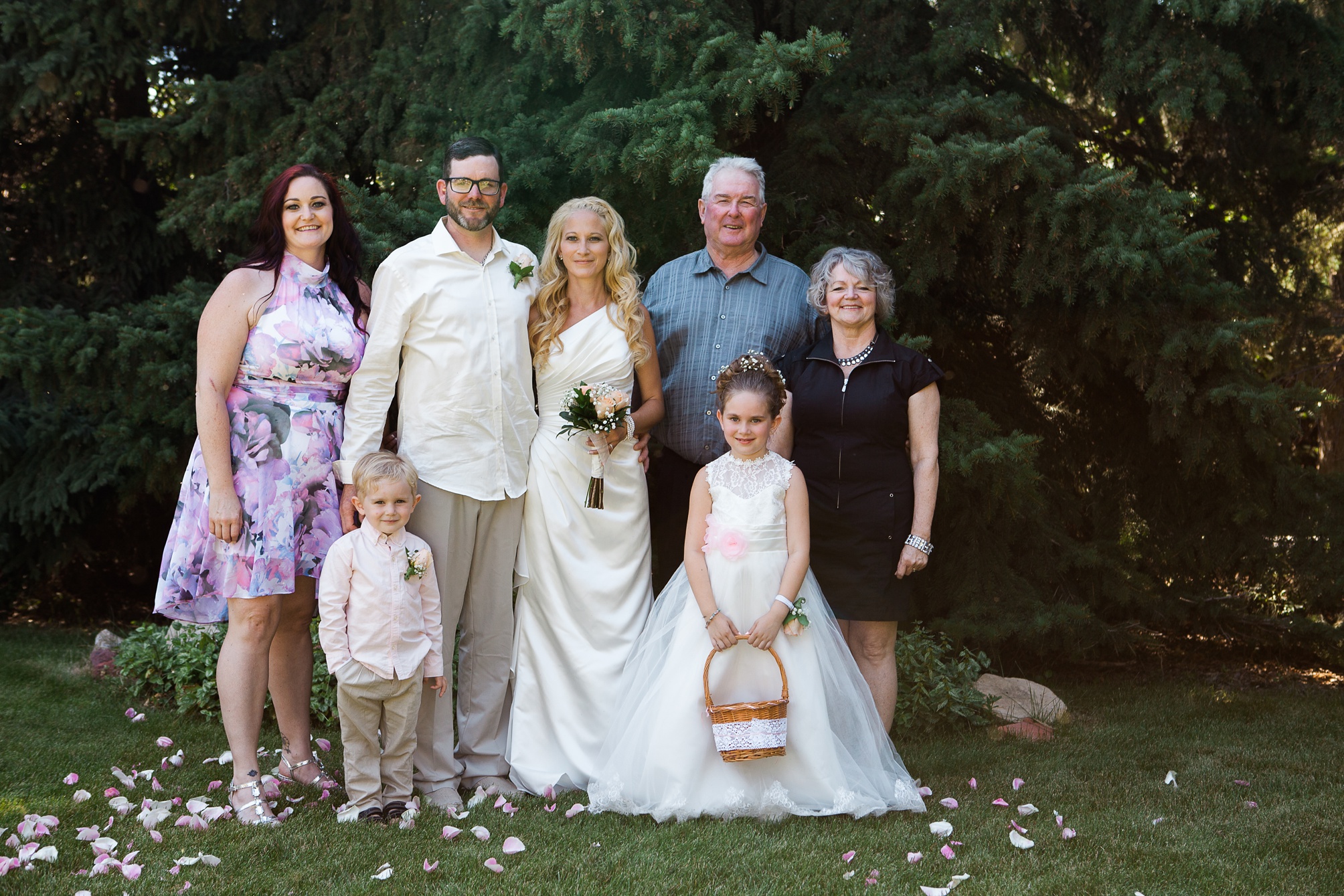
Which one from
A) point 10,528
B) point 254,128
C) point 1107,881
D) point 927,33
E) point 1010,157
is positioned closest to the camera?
point 1107,881

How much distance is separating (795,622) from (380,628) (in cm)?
137

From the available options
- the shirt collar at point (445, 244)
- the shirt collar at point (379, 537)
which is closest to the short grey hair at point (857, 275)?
the shirt collar at point (445, 244)

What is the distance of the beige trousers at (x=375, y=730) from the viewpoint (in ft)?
11.1

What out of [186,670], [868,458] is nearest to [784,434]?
[868,458]

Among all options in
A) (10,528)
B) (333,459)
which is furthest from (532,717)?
(10,528)

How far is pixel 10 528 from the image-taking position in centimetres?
705

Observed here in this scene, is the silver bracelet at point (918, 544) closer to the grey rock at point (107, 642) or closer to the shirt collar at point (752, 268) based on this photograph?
the shirt collar at point (752, 268)

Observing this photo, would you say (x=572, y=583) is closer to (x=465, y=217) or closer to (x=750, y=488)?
(x=750, y=488)

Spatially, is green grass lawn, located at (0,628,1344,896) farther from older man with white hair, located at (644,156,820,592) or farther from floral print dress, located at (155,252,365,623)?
older man with white hair, located at (644,156,820,592)

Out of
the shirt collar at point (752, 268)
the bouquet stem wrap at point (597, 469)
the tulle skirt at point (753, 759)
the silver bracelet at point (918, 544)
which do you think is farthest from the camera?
the shirt collar at point (752, 268)

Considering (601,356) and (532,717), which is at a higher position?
(601,356)

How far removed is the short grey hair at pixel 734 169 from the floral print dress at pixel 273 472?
59.1 inches

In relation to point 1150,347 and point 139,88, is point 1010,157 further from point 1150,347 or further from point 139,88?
point 139,88

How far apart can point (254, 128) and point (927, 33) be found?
3836 millimetres
